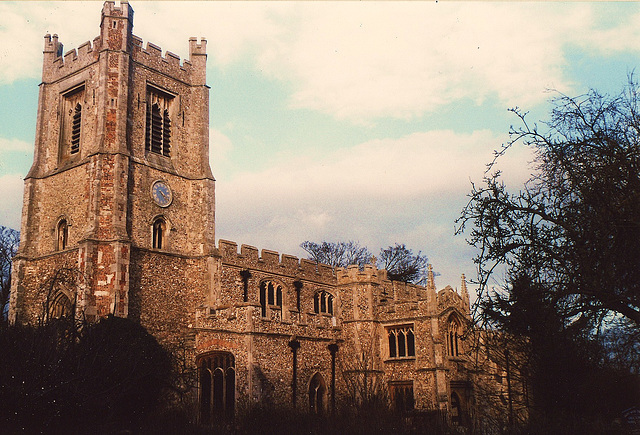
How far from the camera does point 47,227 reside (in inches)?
964

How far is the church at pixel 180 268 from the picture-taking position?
2178 centimetres

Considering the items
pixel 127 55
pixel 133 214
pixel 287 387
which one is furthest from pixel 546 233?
pixel 127 55

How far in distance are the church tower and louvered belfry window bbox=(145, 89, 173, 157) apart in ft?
0.15

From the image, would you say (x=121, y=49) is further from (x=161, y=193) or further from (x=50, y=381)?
(x=50, y=381)

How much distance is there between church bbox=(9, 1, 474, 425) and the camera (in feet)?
71.5

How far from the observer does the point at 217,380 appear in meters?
21.4

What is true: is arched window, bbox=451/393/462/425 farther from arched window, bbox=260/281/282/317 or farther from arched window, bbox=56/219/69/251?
arched window, bbox=56/219/69/251

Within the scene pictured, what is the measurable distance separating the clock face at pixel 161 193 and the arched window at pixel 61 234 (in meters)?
3.40

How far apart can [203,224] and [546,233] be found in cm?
1960

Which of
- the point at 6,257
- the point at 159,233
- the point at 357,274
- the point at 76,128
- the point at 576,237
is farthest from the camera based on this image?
the point at 6,257

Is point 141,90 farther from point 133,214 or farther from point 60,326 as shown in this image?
point 60,326

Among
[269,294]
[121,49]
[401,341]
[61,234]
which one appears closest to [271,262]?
[269,294]

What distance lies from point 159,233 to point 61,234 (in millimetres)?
3609

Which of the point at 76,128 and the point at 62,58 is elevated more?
the point at 62,58
